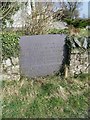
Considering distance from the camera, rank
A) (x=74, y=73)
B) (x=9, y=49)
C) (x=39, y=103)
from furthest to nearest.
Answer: (x=74, y=73), (x=9, y=49), (x=39, y=103)

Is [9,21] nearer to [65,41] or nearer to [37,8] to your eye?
[37,8]

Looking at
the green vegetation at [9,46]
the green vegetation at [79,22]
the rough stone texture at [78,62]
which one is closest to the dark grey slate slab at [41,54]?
the green vegetation at [9,46]

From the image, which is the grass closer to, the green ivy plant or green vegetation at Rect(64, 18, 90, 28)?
the green ivy plant

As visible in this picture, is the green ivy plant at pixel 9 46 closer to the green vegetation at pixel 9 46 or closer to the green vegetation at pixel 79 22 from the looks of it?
the green vegetation at pixel 9 46

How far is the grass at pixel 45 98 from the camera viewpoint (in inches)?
192

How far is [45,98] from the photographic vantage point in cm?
546

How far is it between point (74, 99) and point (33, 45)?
7.11ft

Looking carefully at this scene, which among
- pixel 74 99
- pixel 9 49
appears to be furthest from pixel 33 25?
pixel 74 99

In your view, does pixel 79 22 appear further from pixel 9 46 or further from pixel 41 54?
pixel 9 46

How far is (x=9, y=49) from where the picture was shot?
6406mm

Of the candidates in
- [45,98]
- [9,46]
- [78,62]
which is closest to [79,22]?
[78,62]

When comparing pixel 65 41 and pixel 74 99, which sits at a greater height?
pixel 65 41

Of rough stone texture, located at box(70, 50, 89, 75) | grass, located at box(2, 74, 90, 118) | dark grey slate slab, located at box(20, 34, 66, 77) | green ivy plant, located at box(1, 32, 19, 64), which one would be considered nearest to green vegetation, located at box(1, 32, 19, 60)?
green ivy plant, located at box(1, 32, 19, 64)

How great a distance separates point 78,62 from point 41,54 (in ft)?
3.78
